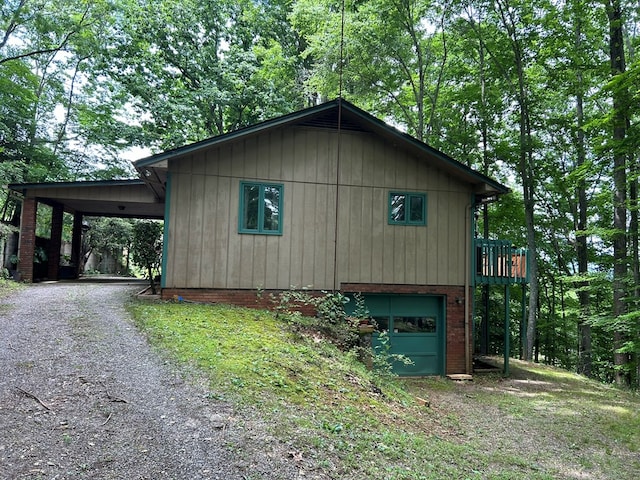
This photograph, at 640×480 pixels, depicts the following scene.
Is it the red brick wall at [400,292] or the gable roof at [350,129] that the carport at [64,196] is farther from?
the red brick wall at [400,292]

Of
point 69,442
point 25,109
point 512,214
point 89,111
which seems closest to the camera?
point 69,442

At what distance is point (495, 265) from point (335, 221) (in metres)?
4.54

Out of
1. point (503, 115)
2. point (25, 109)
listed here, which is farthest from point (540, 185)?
point (25, 109)

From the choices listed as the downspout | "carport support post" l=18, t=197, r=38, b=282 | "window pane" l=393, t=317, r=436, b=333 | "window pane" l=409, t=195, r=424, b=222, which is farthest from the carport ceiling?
the downspout

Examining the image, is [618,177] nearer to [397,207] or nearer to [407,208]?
[407,208]

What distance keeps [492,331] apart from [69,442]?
18519 millimetres

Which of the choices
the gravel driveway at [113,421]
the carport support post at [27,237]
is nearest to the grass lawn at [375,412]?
the gravel driveway at [113,421]

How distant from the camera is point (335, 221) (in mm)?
10305

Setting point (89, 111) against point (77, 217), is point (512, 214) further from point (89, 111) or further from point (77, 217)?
point (89, 111)

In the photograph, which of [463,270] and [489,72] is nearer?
[463,270]

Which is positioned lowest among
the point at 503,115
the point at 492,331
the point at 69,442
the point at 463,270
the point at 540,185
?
the point at 492,331

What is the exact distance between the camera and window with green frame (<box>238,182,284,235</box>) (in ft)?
32.2

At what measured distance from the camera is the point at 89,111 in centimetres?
2038

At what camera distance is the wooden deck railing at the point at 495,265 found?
1116 cm
